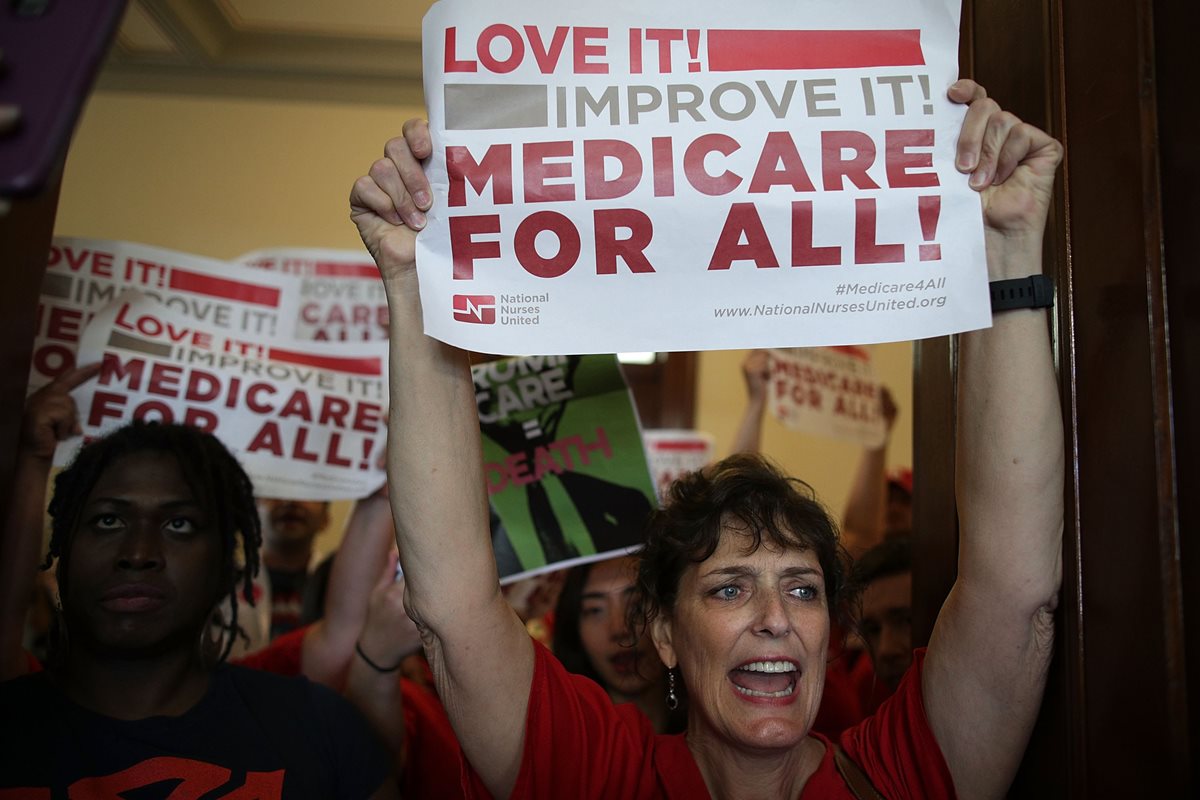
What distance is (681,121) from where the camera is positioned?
1119 millimetres

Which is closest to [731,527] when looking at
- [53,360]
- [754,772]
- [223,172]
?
[754,772]

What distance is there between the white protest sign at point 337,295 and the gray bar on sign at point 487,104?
4.54 ft

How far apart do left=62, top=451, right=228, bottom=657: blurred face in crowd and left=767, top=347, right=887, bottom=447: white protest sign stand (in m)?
1.79

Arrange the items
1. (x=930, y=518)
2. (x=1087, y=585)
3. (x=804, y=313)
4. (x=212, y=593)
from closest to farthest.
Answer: (x=804, y=313), (x=1087, y=585), (x=930, y=518), (x=212, y=593)

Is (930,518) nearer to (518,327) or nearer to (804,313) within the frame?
(804,313)

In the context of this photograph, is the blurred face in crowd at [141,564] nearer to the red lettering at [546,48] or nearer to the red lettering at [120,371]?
the red lettering at [120,371]

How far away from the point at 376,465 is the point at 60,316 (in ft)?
2.23

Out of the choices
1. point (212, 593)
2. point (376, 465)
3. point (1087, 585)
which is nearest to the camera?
point (1087, 585)

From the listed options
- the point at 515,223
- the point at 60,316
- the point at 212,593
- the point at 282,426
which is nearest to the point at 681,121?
the point at 515,223

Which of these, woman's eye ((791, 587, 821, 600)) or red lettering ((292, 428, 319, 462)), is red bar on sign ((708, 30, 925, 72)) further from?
red lettering ((292, 428, 319, 462))

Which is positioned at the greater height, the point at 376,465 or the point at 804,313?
the point at 804,313

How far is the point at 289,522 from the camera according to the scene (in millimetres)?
3074

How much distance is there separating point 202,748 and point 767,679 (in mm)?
826

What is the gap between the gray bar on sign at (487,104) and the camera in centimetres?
113
